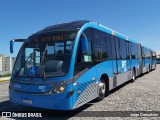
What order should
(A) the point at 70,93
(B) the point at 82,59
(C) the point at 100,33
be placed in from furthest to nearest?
(C) the point at 100,33
(B) the point at 82,59
(A) the point at 70,93

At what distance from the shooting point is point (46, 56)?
23.3 ft

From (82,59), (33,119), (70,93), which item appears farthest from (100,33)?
(33,119)

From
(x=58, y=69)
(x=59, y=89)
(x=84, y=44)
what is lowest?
(x=59, y=89)

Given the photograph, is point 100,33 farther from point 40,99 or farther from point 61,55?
point 40,99

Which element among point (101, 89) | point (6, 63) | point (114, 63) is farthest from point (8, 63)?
point (101, 89)

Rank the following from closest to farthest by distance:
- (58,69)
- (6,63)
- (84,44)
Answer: (58,69), (84,44), (6,63)

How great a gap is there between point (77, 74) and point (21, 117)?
2.24m

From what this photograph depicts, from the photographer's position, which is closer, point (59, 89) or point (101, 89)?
point (59, 89)

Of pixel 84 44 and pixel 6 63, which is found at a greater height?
pixel 84 44

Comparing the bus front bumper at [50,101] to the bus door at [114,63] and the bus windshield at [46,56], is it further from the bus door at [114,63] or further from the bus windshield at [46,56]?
the bus door at [114,63]

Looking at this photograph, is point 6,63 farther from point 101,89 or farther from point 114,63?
point 101,89

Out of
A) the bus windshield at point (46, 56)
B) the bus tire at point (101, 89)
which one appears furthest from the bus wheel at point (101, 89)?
the bus windshield at point (46, 56)

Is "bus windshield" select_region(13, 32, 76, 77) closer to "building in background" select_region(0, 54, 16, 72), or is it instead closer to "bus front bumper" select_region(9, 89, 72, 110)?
"bus front bumper" select_region(9, 89, 72, 110)

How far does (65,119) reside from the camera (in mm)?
6801
